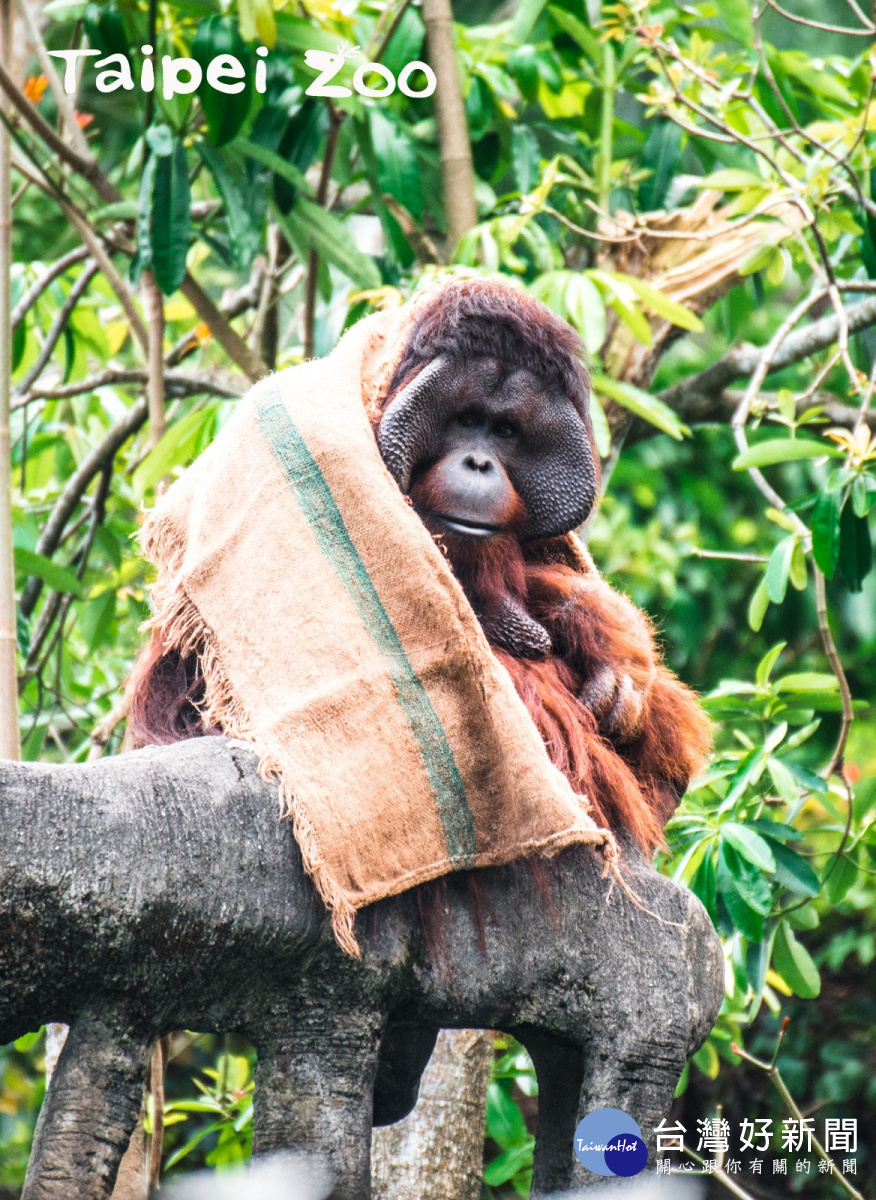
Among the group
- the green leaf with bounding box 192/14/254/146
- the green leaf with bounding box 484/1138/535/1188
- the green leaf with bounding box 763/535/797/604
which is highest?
the green leaf with bounding box 192/14/254/146

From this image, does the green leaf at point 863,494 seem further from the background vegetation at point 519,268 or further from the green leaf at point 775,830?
the green leaf at point 775,830

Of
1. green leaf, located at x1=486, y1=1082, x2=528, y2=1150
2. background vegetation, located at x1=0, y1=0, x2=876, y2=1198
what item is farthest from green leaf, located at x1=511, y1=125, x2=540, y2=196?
green leaf, located at x1=486, y1=1082, x2=528, y2=1150

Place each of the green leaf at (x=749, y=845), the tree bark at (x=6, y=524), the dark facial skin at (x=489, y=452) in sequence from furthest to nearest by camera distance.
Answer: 1. the green leaf at (x=749, y=845)
2. the tree bark at (x=6, y=524)
3. the dark facial skin at (x=489, y=452)

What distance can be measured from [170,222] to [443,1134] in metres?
1.38

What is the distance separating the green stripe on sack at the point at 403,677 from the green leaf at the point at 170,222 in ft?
3.41

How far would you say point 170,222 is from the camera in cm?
218

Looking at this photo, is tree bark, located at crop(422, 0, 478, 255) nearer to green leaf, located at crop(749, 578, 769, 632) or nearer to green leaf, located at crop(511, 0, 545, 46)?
green leaf, located at crop(511, 0, 545, 46)

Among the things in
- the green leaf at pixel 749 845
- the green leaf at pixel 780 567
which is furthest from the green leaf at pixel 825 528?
the green leaf at pixel 749 845

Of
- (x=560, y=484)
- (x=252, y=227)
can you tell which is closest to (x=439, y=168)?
(x=252, y=227)

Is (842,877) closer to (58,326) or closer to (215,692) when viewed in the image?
(215,692)

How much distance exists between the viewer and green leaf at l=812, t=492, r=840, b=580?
188 cm

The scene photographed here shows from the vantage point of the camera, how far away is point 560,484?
138 centimetres

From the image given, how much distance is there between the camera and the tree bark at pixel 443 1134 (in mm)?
1919

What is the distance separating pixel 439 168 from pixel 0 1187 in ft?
9.91
